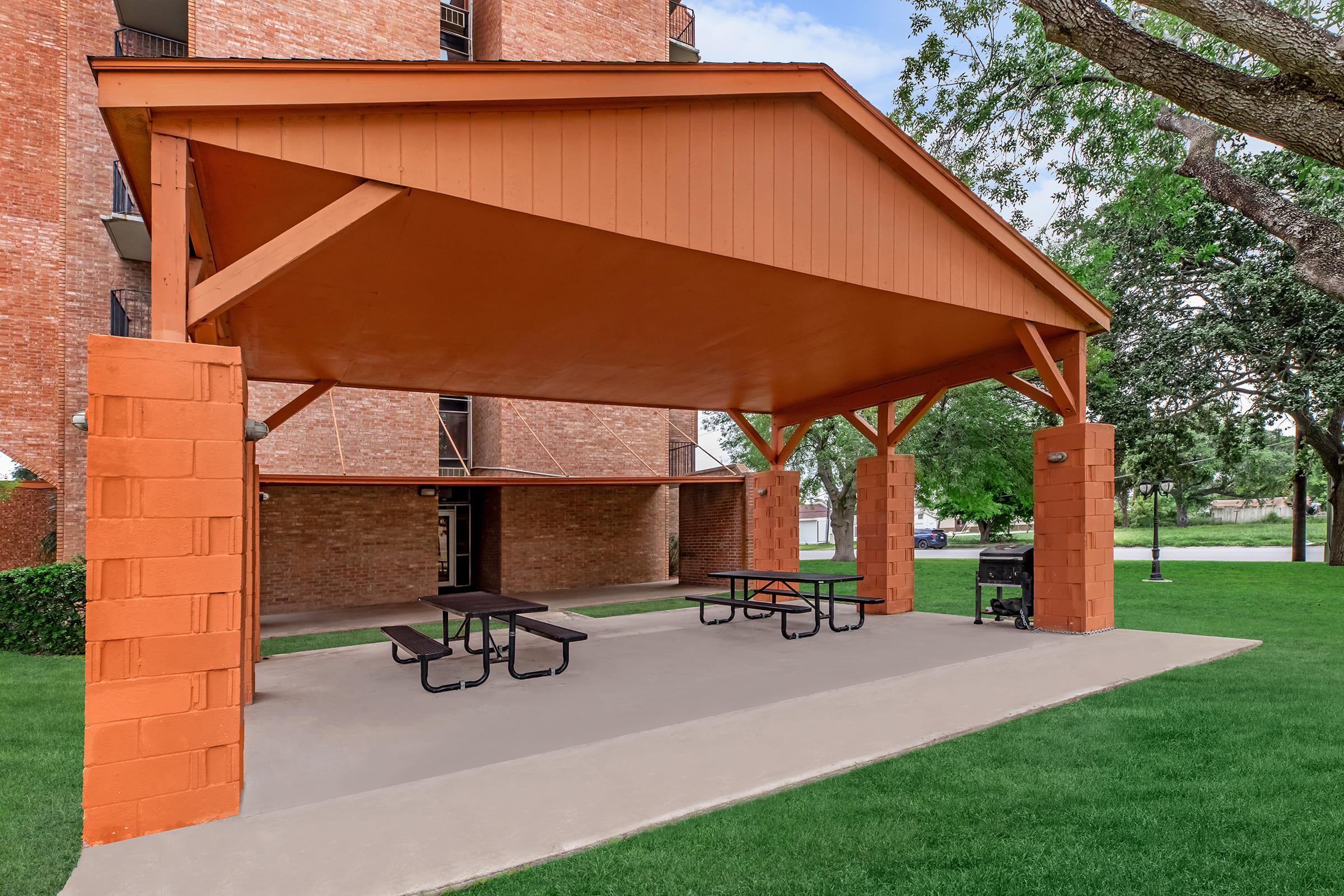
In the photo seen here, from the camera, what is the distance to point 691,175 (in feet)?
17.9

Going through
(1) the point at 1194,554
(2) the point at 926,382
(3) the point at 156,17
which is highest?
(3) the point at 156,17

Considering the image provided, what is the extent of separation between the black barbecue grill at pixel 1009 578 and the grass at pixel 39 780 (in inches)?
362

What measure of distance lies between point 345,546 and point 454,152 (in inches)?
461

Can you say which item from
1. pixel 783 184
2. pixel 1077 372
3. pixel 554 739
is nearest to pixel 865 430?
pixel 1077 372

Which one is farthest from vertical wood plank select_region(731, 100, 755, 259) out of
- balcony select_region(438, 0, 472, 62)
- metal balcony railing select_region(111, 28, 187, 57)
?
balcony select_region(438, 0, 472, 62)

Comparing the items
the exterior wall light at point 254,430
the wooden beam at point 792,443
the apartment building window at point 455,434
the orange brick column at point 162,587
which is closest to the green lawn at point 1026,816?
the orange brick column at point 162,587

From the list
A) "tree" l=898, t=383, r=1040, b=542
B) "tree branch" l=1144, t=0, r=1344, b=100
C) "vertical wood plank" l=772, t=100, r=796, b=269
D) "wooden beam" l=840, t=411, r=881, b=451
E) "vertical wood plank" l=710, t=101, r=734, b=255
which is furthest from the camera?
"tree" l=898, t=383, r=1040, b=542

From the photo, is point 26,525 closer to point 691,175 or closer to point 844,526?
point 691,175

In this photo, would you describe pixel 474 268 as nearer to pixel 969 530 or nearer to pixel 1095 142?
pixel 1095 142

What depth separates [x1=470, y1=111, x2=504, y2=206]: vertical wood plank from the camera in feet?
15.1

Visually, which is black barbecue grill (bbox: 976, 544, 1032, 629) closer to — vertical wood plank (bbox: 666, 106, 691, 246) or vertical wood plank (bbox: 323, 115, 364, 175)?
vertical wood plank (bbox: 666, 106, 691, 246)

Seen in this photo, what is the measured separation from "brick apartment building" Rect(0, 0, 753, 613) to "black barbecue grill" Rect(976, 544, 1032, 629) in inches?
282

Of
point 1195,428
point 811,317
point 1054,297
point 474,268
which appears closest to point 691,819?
point 474,268

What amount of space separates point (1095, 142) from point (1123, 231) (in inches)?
381
